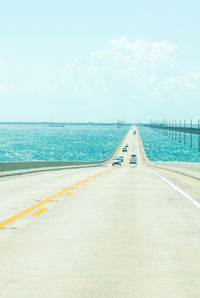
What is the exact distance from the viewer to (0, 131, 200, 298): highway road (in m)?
5.54

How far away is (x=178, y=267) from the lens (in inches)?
256

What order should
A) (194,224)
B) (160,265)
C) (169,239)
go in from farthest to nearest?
(194,224) → (169,239) → (160,265)

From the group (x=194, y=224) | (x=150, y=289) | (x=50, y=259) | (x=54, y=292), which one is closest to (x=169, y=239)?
(x=194, y=224)

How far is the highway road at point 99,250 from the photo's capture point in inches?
218

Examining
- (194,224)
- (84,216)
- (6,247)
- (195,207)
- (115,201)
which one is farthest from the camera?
(115,201)

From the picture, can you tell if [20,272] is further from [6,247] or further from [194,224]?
[194,224]

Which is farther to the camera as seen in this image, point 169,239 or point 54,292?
point 169,239

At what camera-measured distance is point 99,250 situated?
7.51 meters

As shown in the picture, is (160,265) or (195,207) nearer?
(160,265)

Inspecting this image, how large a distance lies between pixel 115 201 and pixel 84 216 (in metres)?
3.31

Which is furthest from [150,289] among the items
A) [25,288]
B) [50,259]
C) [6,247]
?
[6,247]

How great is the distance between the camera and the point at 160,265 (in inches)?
260

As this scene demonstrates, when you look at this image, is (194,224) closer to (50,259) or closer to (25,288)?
(50,259)

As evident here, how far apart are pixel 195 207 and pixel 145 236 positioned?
15.3 feet
